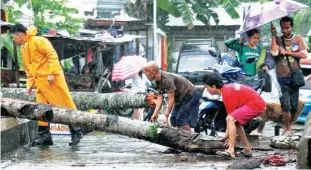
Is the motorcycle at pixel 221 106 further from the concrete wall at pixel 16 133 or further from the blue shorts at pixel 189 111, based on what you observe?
the concrete wall at pixel 16 133

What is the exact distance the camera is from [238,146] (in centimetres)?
919

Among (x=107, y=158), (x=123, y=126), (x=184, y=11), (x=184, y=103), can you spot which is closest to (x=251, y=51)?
(x=184, y=103)

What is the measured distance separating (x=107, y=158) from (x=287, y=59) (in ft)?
11.9

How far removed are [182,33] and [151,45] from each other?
32.9 feet

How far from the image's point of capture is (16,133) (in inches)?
361

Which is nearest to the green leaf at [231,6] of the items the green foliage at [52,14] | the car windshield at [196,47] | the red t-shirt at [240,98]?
the car windshield at [196,47]

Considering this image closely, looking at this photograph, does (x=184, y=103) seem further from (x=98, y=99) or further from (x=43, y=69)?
(x=98, y=99)

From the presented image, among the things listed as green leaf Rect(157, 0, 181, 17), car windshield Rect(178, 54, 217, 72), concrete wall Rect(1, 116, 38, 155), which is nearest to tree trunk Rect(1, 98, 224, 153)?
concrete wall Rect(1, 116, 38, 155)

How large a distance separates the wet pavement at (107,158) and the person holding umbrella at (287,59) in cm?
128

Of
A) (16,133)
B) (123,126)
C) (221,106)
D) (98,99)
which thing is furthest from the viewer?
(98,99)

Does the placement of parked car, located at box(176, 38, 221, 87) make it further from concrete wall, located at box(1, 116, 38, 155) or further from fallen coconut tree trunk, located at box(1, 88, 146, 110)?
concrete wall, located at box(1, 116, 38, 155)

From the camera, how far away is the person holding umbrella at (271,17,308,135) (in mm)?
10227

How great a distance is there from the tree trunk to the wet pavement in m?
0.18

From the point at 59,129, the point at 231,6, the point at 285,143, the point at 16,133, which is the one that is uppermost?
the point at 16,133
